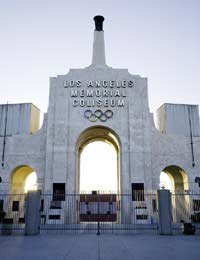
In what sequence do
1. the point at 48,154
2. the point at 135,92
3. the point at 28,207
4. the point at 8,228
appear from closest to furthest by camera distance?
the point at 28,207 → the point at 8,228 → the point at 48,154 → the point at 135,92

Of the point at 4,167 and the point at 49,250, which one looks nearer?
the point at 49,250

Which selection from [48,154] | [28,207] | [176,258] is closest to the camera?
[176,258]

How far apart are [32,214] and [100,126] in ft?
48.7

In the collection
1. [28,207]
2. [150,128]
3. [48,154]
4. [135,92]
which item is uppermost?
[135,92]

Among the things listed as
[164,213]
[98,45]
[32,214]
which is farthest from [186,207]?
[98,45]

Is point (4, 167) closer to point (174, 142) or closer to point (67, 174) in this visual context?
point (67, 174)

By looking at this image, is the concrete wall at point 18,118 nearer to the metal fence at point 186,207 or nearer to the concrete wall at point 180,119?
the concrete wall at point 180,119

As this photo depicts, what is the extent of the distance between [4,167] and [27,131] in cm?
491

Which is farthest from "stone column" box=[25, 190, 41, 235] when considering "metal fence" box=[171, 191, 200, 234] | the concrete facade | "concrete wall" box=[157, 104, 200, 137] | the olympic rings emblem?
"concrete wall" box=[157, 104, 200, 137]

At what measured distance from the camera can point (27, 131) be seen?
1339 inches

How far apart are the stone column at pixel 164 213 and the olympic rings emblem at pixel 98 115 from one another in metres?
13.9

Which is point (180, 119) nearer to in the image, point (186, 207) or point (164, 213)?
point (186, 207)

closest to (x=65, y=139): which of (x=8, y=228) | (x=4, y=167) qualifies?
(x=4, y=167)

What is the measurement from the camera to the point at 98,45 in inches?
1457
